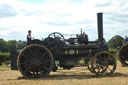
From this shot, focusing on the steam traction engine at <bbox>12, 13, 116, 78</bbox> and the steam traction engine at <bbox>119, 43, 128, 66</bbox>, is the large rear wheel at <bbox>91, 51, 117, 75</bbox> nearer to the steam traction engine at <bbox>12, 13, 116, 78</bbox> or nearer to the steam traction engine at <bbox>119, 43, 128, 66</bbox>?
the steam traction engine at <bbox>12, 13, 116, 78</bbox>

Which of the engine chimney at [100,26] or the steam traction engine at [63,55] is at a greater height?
the engine chimney at [100,26]

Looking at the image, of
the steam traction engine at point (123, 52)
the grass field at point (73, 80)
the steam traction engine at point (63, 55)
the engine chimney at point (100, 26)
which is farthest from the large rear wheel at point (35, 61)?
the steam traction engine at point (123, 52)

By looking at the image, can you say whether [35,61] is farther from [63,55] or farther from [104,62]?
[104,62]

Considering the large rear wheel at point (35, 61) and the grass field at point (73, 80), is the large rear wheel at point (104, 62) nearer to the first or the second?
the grass field at point (73, 80)

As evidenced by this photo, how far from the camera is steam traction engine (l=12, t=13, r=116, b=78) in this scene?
38.7 feet

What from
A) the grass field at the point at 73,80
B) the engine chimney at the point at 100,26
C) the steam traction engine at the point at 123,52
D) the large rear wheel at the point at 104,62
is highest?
the engine chimney at the point at 100,26

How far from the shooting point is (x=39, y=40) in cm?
1230

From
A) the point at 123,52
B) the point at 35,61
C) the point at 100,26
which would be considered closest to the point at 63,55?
the point at 35,61

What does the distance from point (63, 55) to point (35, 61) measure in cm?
170

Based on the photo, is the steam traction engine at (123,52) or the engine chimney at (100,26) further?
the steam traction engine at (123,52)

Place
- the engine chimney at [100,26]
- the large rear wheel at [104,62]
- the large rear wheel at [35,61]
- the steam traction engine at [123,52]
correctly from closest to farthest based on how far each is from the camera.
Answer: the large rear wheel at [35,61] → the large rear wheel at [104,62] → the engine chimney at [100,26] → the steam traction engine at [123,52]

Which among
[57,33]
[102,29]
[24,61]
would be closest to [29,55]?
[24,61]

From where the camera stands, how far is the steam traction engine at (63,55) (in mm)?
11797

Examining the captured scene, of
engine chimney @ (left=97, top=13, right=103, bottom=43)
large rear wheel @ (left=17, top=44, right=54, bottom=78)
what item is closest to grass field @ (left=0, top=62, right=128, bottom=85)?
large rear wheel @ (left=17, top=44, right=54, bottom=78)
